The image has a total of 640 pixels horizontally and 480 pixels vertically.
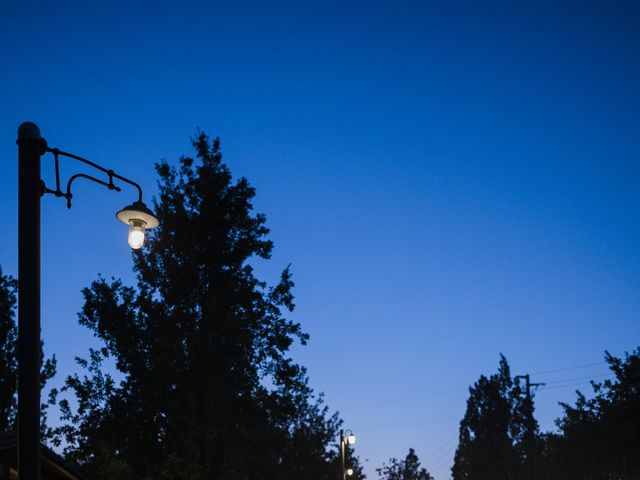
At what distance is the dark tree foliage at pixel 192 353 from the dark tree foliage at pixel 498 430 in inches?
1511

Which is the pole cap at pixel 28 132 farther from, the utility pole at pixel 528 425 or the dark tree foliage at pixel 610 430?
the utility pole at pixel 528 425

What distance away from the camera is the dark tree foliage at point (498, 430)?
58.9m

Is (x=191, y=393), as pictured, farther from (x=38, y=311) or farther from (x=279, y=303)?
(x=38, y=311)

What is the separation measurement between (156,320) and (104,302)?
7.17ft

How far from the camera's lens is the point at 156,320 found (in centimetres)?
2419

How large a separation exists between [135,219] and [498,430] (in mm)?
62468

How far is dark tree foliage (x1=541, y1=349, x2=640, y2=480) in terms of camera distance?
32.0 metres

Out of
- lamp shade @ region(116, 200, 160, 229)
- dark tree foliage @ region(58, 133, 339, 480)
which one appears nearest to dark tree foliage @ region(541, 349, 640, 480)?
dark tree foliage @ region(58, 133, 339, 480)

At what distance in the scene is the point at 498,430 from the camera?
206 feet

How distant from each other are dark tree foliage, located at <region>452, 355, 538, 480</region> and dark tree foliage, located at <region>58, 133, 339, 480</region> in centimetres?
3839

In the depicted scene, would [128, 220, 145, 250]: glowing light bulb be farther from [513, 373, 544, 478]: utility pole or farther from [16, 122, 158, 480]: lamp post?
[513, 373, 544, 478]: utility pole

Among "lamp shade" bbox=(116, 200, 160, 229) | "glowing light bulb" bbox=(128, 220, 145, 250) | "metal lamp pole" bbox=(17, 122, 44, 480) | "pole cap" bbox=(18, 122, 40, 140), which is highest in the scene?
"pole cap" bbox=(18, 122, 40, 140)

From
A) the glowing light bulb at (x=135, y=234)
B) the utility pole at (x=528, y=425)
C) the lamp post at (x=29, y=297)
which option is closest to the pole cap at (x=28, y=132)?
the lamp post at (x=29, y=297)

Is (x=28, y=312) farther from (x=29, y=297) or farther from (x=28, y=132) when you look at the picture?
(x=28, y=132)
